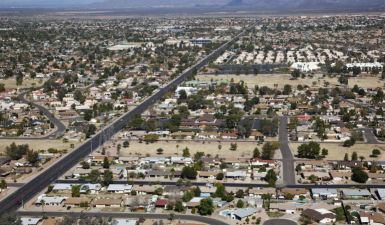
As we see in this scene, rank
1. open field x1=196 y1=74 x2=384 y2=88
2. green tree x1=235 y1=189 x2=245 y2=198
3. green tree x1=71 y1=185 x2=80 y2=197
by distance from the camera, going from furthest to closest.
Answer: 1. open field x1=196 y1=74 x2=384 y2=88
2. green tree x1=71 y1=185 x2=80 y2=197
3. green tree x1=235 y1=189 x2=245 y2=198

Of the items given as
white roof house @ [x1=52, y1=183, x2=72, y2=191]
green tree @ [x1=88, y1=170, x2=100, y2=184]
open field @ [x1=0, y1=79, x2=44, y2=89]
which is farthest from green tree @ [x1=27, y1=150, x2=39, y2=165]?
open field @ [x1=0, y1=79, x2=44, y2=89]

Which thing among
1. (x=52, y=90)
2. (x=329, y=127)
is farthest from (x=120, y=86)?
(x=329, y=127)

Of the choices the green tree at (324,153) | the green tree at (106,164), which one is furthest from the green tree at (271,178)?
the green tree at (106,164)

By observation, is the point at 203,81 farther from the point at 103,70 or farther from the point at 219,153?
the point at 219,153

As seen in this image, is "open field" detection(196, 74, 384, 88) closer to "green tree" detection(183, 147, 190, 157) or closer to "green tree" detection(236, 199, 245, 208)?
"green tree" detection(183, 147, 190, 157)

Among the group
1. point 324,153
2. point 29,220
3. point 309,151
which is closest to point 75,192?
point 29,220

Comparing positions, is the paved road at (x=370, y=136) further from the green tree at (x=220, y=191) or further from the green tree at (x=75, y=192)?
the green tree at (x=75, y=192)

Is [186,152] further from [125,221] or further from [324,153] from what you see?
[125,221]
